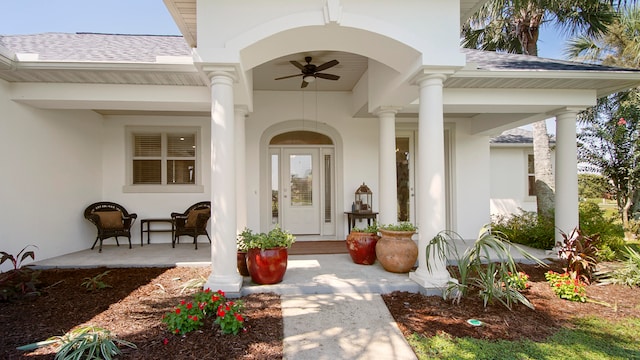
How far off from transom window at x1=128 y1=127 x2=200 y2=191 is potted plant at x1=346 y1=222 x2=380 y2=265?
4066 millimetres

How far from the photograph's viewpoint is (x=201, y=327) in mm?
2992

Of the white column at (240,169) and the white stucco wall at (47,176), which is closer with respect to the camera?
the white stucco wall at (47,176)

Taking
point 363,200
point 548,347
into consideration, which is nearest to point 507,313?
point 548,347

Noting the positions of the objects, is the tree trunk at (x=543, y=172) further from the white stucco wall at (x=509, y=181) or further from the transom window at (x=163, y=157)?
the transom window at (x=163, y=157)

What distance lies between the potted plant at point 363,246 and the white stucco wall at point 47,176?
5082mm

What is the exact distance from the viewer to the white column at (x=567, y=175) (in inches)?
227

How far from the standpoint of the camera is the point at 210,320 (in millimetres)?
3096

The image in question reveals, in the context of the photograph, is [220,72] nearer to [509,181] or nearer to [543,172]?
[543,172]

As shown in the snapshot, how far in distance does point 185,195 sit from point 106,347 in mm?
4979

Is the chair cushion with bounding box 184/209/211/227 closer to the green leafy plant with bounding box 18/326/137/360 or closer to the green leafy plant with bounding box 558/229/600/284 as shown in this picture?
the green leafy plant with bounding box 18/326/137/360

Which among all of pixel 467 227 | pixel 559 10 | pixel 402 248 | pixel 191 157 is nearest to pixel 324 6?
pixel 402 248

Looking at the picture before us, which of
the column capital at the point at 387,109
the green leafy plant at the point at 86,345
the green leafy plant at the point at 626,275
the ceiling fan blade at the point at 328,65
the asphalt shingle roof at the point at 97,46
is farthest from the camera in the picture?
the column capital at the point at 387,109

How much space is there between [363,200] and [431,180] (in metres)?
3.46

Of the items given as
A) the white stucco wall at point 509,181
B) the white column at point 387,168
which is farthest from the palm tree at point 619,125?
the white column at point 387,168
